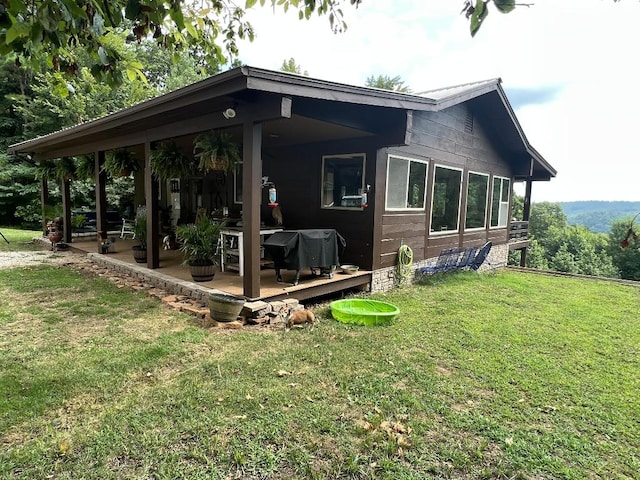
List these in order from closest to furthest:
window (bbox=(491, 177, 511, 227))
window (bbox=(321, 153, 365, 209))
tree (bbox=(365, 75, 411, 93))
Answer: window (bbox=(321, 153, 365, 209)) < window (bbox=(491, 177, 511, 227)) < tree (bbox=(365, 75, 411, 93))

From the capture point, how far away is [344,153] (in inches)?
248

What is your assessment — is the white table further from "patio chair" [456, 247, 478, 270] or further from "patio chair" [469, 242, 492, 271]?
"patio chair" [469, 242, 492, 271]

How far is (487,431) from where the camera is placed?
2377 mm

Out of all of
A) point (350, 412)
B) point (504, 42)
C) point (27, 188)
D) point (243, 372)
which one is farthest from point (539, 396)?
point (27, 188)

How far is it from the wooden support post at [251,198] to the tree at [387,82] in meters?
25.6

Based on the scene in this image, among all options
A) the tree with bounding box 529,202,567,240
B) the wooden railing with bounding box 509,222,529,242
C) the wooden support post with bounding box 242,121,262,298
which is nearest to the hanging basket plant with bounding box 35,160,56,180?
the wooden support post with bounding box 242,121,262,298

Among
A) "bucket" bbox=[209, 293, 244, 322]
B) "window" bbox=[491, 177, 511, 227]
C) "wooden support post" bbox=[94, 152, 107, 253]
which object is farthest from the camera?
"window" bbox=[491, 177, 511, 227]

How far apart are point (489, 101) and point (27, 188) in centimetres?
1646

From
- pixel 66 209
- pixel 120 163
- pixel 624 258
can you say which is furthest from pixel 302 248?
pixel 624 258

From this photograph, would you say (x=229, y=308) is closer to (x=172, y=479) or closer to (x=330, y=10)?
(x=172, y=479)

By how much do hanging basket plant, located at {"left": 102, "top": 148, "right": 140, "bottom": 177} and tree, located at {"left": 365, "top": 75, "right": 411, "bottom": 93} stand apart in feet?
77.2

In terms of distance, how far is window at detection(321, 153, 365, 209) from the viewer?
6.19m

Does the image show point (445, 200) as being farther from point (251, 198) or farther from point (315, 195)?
point (251, 198)

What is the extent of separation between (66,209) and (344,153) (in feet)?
22.6
